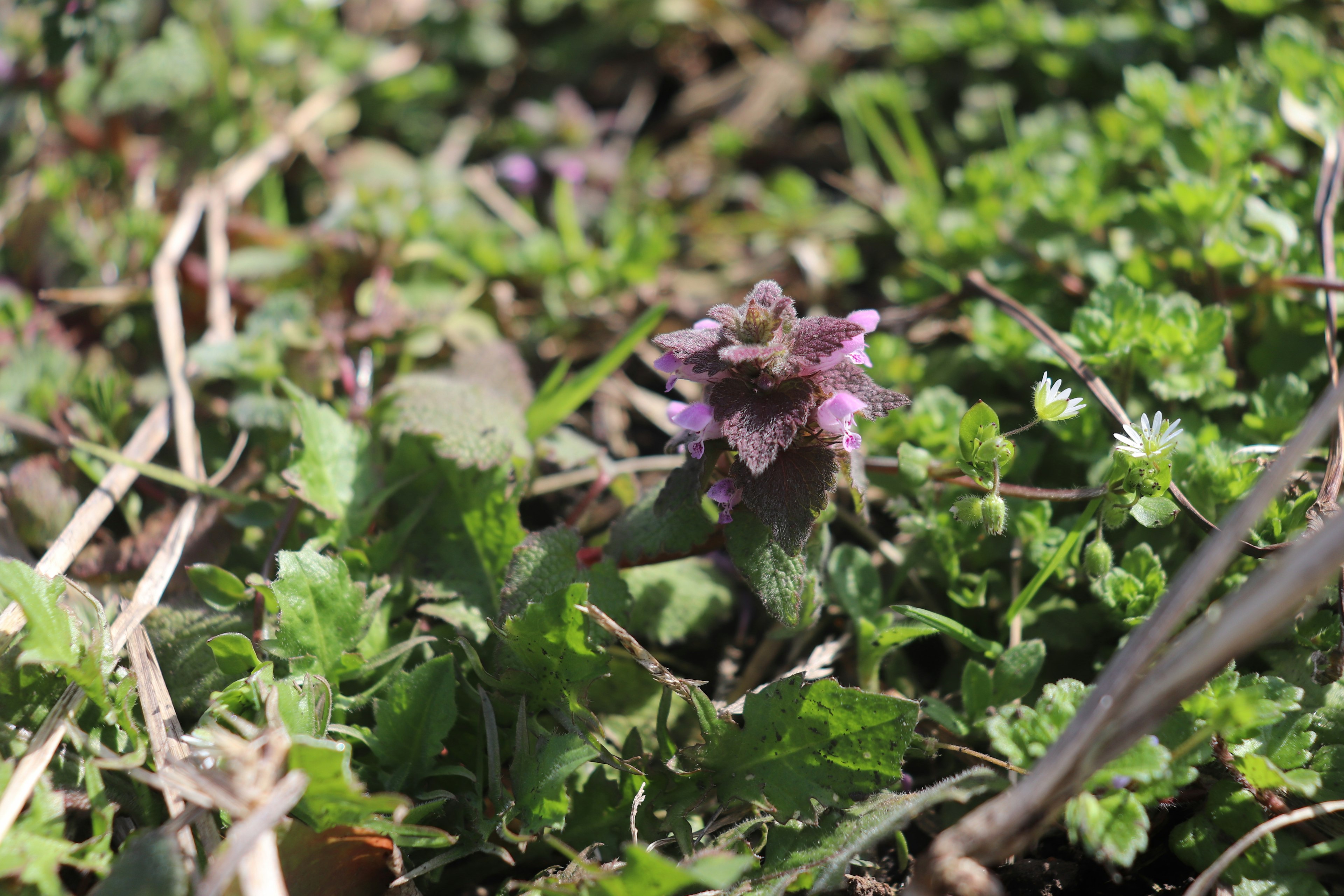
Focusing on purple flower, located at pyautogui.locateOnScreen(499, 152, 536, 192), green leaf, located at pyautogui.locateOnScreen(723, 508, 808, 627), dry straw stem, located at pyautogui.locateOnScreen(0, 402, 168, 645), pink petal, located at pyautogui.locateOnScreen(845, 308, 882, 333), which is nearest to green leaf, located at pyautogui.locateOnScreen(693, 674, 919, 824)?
green leaf, located at pyautogui.locateOnScreen(723, 508, 808, 627)

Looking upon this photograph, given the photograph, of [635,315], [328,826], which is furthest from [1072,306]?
[328,826]

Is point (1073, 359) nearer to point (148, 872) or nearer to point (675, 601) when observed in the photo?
point (675, 601)

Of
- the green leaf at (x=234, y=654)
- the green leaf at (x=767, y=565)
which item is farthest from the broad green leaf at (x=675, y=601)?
the green leaf at (x=234, y=654)

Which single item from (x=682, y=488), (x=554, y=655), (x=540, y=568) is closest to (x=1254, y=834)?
(x=682, y=488)

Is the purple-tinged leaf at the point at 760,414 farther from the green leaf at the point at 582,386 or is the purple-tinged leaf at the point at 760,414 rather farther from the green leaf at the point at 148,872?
the green leaf at the point at 148,872

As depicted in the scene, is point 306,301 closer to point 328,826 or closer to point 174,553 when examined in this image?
point 174,553

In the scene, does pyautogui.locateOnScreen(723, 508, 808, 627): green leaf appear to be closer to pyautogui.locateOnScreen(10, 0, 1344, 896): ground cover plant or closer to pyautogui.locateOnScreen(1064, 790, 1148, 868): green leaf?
pyautogui.locateOnScreen(10, 0, 1344, 896): ground cover plant
